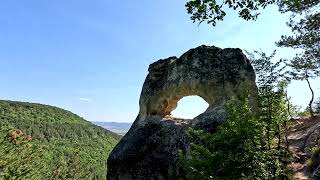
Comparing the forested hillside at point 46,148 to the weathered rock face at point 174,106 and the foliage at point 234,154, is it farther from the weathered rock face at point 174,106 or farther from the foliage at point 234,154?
the foliage at point 234,154

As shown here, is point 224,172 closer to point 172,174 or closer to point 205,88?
point 172,174

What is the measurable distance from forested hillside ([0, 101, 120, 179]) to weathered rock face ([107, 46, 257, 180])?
29.8 m

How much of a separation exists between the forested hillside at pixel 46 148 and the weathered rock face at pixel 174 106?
29.8 metres

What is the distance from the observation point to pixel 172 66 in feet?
74.9

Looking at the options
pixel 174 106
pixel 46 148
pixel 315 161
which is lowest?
pixel 46 148

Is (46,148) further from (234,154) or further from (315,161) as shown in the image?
(234,154)

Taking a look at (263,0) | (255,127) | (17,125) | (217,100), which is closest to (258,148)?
(255,127)

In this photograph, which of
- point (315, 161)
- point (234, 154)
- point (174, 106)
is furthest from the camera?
point (174, 106)

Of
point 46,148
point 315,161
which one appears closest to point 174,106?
point 315,161

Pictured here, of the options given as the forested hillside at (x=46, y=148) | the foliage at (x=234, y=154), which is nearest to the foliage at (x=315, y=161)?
the foliage at (x=234, y=154)

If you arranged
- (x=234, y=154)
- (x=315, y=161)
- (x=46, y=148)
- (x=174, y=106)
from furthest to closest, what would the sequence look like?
(x=46, y=148) → (x=174, y=106) → (x=315, y=161) → (x=234, y=154)

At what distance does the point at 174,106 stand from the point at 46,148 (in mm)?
108242

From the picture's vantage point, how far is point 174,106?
23.5m

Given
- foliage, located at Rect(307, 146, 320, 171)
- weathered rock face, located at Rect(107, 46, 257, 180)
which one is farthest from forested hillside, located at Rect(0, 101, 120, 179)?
foliage, located at Rect(307, 146, 320, 171)
